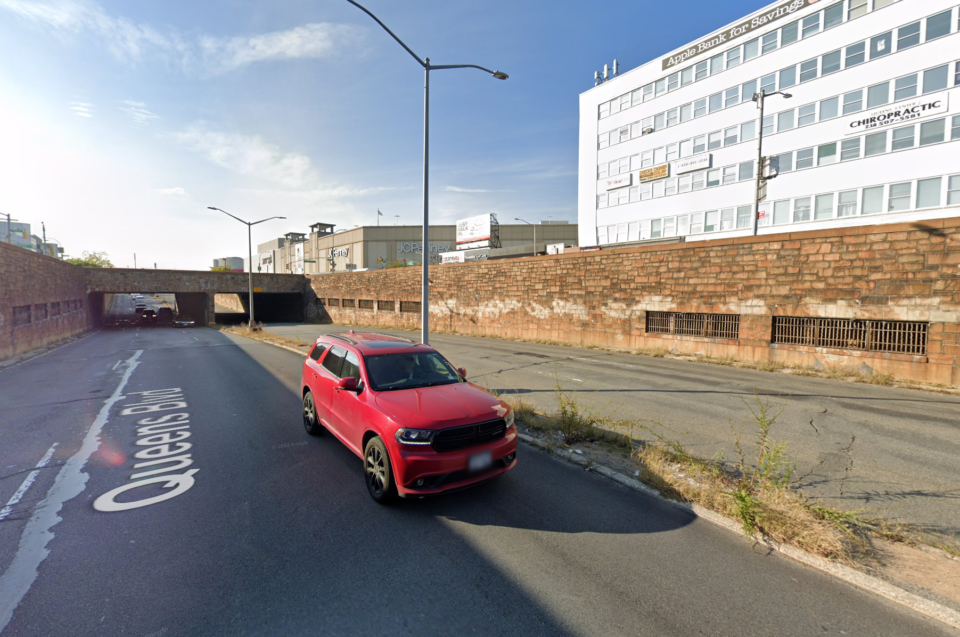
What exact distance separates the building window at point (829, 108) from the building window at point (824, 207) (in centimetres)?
545

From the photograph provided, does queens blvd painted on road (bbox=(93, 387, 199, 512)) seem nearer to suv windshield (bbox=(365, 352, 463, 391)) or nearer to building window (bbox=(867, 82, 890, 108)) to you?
suv windshield (bbox=(365, 352, 463, 391))

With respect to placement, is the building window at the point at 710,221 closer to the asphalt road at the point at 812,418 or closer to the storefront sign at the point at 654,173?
the storefront sign at the point at 654,173

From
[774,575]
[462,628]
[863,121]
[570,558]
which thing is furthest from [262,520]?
[863,121]

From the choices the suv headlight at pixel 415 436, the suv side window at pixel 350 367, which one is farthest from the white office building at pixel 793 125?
the suv headlight at pixel 415 436

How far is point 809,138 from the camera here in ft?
100

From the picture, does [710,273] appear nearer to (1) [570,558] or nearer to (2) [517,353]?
(2) [517,353]

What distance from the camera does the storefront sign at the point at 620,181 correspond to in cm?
4194

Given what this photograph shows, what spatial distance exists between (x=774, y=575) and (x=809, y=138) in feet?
124

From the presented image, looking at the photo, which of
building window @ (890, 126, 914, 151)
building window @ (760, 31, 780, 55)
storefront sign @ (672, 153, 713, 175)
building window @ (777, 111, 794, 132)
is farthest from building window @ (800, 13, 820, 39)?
building window @ (890, 126, 914, 151)

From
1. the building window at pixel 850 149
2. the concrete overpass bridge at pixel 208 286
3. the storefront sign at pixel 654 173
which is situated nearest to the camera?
the building window at pixel 850 149

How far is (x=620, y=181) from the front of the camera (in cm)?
4281

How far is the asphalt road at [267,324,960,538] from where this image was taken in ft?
16.6

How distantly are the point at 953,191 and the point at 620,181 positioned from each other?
77.2 ft

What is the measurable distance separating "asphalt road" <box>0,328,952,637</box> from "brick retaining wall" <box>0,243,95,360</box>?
54.0ft
